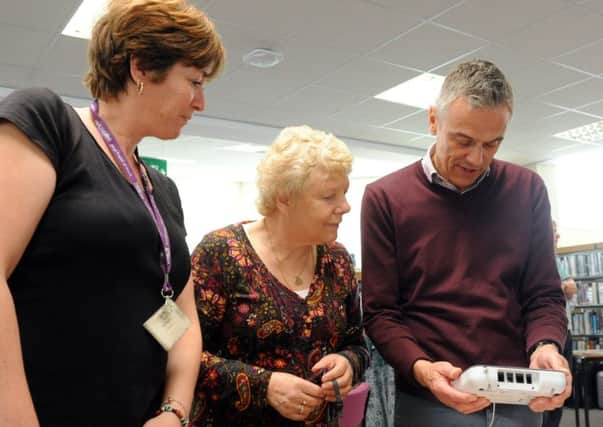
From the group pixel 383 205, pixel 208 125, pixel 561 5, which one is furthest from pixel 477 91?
pixel 208 125

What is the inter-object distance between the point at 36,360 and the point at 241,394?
1.80 ft

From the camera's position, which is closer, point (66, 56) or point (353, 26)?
point (353, 26)

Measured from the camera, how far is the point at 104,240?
914 mm

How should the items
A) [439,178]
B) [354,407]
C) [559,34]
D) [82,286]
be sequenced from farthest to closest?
[559,34]
[354,407]
[439,178]
[82,286]

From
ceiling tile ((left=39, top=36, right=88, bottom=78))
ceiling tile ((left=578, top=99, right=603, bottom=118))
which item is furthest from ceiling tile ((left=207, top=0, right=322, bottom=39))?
ceiling tile ((left=578, top=99, right=603, bottom=118))

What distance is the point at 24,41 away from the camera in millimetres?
4828

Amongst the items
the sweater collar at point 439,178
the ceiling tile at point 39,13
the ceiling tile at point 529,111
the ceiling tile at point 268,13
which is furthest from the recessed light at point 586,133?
the sweater collar at point 439,178

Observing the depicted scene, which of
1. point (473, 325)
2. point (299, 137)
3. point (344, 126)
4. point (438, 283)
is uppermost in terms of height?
point (344, 126)

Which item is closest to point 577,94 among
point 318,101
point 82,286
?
point 318,101

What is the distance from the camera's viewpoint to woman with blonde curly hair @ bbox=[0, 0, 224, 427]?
822 mm

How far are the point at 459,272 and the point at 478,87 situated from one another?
46 cm

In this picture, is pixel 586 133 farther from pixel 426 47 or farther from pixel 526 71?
pixel 426 47

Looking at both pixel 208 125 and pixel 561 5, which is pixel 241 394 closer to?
pixel 561 5

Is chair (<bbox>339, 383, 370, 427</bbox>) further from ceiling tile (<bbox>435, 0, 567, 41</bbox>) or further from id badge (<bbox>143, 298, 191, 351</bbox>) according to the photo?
ceiling tile (<bbox>435, 0, 567, 41</bbox>)
